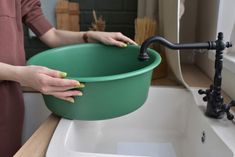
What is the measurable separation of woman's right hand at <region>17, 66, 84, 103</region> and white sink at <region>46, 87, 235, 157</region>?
12 cm

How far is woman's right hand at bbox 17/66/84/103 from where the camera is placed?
557mm

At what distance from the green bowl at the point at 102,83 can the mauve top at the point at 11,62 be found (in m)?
0.11

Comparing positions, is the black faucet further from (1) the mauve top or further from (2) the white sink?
(1) the mauve top

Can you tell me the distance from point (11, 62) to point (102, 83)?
340mm

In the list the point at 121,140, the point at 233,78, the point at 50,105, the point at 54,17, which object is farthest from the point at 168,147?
the point at 54,17

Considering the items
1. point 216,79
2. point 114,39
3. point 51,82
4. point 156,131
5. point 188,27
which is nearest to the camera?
point 51,82

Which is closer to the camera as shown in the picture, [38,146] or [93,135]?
[38,146]

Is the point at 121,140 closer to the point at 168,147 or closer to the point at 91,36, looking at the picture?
the point at 168,147

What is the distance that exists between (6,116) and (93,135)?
268mm

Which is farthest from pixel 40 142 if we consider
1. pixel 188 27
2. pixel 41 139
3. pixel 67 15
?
pixel 188 27

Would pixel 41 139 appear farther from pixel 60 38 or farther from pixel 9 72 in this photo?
pixel 60 38

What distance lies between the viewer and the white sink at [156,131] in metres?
0.74

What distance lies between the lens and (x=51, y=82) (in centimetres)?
56

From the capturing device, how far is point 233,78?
0.81 meters
